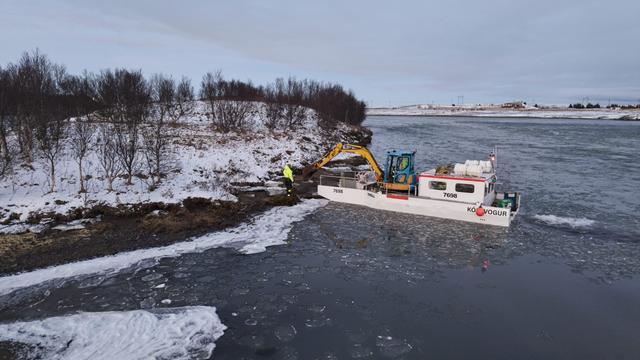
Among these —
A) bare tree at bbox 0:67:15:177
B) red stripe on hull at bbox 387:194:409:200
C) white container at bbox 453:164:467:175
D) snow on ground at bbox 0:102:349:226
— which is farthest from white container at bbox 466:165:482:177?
bare tree at bbox 0:67:15:177

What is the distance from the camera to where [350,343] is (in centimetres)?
908

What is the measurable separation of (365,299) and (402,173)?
36.2ft

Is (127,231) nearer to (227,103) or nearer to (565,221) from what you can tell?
(565,221)

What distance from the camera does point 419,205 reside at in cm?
1969

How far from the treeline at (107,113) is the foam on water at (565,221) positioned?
71.0 feet

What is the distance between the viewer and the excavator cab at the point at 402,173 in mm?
20719

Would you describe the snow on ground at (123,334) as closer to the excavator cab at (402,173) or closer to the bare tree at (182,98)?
the excavator cab at (402,173)

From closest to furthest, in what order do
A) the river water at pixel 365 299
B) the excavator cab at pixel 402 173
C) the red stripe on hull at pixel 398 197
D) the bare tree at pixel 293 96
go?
the river water at pixel 365 299 < the red stripe on hull at pixel 398 197 < the excavator cab at pixel 402 173 < the bare tree at pixel 293 96

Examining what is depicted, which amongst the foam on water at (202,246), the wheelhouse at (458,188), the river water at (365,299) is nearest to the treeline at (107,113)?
the foam on water at (202,246)

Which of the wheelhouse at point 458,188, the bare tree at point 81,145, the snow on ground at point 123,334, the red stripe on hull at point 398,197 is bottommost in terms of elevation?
the snow on ground at point 123,334

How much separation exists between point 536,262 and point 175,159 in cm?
2260

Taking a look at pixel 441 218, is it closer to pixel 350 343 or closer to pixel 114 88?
pixel 350 343

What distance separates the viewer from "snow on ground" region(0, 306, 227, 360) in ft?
28.2

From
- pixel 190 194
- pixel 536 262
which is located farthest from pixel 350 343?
pixel 190 194
